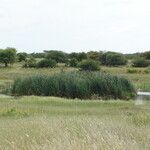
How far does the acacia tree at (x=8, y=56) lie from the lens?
3444 inches

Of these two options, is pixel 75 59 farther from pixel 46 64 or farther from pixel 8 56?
pixel 8 56

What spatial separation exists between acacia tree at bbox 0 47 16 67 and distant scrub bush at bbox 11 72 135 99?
4715 cm

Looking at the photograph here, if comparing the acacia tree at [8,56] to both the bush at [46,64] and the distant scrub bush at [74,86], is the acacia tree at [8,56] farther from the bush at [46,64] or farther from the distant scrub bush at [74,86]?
the distant scrub bush at [74,86]

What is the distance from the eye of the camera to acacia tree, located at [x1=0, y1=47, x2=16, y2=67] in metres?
87.5

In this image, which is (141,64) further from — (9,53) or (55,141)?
(55,141)

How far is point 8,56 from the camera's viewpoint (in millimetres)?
88250

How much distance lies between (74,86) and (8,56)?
5083cm

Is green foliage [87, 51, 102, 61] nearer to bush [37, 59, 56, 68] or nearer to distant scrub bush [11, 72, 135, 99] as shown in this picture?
bush [37, 59, 56, 68]

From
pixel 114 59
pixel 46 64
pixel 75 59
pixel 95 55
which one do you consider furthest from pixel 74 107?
pixel 95 55

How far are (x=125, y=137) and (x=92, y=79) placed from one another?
3187 cm

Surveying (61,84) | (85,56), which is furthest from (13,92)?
(85,56)

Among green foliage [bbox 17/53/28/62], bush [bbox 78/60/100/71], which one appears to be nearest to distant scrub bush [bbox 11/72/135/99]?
bush [bbox 78/60/100/71]

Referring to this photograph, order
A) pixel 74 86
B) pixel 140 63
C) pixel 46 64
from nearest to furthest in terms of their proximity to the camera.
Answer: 1. pixel 74 86
2. pixel 46 64
3. pixel 140 63

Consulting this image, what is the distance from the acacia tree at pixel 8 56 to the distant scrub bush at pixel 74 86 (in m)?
47.1
